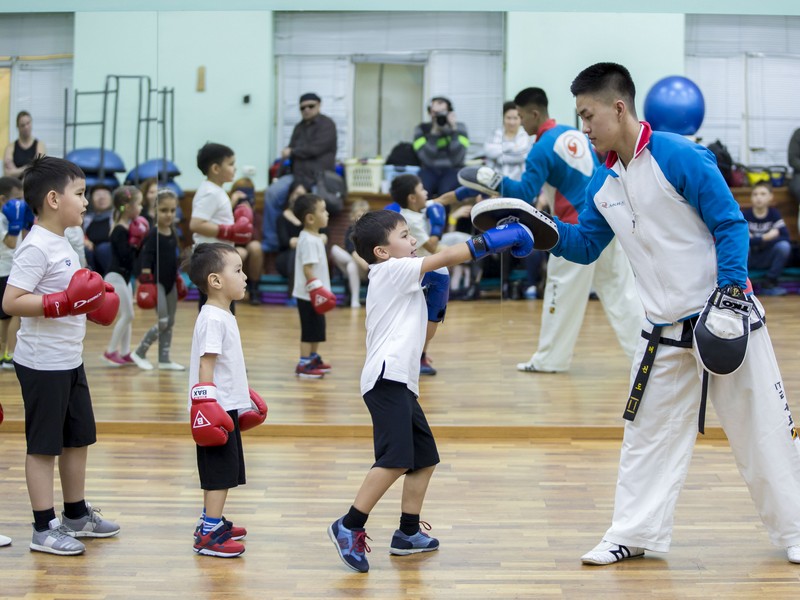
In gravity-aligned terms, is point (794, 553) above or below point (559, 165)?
below

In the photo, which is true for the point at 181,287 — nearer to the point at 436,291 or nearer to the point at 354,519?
the point at 436,291

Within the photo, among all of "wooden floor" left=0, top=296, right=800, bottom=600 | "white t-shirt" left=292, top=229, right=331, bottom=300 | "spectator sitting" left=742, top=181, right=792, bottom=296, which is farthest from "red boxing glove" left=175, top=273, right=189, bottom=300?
"spectator sitting" left=742, top=181, right=792, bottom=296

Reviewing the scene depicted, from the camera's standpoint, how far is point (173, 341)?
599 centimetres

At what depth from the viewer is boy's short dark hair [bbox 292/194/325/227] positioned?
6082 mm

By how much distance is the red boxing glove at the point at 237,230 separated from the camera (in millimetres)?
5816

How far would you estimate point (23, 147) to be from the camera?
18.1 ft

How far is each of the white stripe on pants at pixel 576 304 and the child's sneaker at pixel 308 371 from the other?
122 centimetres

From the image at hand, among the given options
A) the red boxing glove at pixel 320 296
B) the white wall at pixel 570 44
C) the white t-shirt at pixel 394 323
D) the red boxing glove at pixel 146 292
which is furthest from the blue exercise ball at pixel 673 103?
the white t-shirt at pixel 394 323

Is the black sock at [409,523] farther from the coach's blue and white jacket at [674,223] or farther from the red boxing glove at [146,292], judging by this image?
the red boxing glove at [146,292]

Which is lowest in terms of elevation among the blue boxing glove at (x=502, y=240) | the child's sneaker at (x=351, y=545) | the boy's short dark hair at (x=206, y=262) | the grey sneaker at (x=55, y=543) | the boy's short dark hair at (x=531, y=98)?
the grey sneaker at (x=55, y=543)

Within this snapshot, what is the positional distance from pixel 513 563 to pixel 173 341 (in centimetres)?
302

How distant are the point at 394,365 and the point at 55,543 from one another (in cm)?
125

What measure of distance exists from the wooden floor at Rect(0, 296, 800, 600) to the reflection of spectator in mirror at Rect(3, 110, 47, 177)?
38.3 inches

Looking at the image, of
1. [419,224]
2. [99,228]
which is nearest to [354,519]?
[419,224]
